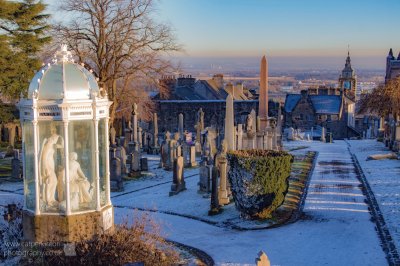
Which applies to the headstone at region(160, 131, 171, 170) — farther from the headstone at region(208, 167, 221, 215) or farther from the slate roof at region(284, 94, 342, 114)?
the slate roof at region(284, 94, 342, 114)

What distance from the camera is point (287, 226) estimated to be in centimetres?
1360

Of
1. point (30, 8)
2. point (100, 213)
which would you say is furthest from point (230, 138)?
point (30, 8)

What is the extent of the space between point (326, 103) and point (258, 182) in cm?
4427

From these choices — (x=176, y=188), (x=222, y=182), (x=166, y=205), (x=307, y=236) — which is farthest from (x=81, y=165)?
(x=176, y=188)

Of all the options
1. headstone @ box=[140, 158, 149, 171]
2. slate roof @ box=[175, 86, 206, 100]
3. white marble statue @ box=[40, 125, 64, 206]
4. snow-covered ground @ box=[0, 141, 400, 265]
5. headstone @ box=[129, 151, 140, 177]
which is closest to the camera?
white marble statue @ box=[40, 125, 64, 206]

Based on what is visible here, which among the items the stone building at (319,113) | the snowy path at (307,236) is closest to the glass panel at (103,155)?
the snowy path at (307,236)

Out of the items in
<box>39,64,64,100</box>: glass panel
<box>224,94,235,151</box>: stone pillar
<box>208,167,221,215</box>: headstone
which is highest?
<box>39,64,64,100</box>: glass panel

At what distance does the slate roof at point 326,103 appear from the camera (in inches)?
2173

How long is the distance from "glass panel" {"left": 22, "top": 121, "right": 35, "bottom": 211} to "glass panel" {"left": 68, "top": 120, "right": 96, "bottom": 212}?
2.70ft

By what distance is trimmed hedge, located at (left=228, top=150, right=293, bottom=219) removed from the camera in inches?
546

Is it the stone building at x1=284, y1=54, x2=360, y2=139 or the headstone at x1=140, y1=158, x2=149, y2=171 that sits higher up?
the stone building at x1=284, y1=54, x2=360, y2=139

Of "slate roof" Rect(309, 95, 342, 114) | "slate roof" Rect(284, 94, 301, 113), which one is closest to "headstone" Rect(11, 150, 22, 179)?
"slate roof" Rect(284, 94, 301, 113)

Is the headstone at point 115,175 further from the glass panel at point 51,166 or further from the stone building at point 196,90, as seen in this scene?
the stone building at point 196,90

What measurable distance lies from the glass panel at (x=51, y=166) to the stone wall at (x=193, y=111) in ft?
134
